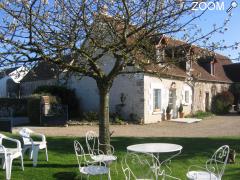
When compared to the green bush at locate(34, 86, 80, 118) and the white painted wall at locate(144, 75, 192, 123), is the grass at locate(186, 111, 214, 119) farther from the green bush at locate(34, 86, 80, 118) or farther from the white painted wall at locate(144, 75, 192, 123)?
the green bush at locate(34, 86, 80, 118)

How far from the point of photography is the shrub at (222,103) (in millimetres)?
30891

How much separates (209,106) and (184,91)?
4.42m

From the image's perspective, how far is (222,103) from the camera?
31000mm

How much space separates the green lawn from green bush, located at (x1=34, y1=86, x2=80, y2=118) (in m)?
11.0

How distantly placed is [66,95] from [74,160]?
50.8ft

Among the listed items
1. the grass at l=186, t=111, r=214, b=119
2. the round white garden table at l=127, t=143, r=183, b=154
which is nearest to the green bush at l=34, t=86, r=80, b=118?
the grass at l=186, t=111, r=214, b=119

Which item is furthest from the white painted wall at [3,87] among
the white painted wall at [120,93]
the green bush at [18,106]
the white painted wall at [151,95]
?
Answer: the white painted wall at [151,95]

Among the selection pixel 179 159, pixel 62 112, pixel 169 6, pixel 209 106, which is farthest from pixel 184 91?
pixel 169 6

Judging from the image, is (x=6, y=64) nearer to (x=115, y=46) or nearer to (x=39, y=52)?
(x=39, y=52)

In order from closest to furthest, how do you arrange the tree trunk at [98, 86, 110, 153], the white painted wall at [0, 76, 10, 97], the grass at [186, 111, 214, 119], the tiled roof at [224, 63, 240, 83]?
1. the tree trunk at [98, 86, 110, 153]
2. the grass at [186, 111, 214, 119]
3. the tiled roof at [224, 63, 240, 83]
4. the white painted wall at [0, 76, 10, 97]

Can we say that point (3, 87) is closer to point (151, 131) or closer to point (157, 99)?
point (157, 99)

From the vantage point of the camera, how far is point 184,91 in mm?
27781

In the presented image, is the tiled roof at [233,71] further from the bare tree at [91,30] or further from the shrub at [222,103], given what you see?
the bare tree at [91,30]

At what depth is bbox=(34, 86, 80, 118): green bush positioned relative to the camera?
79.2ft
